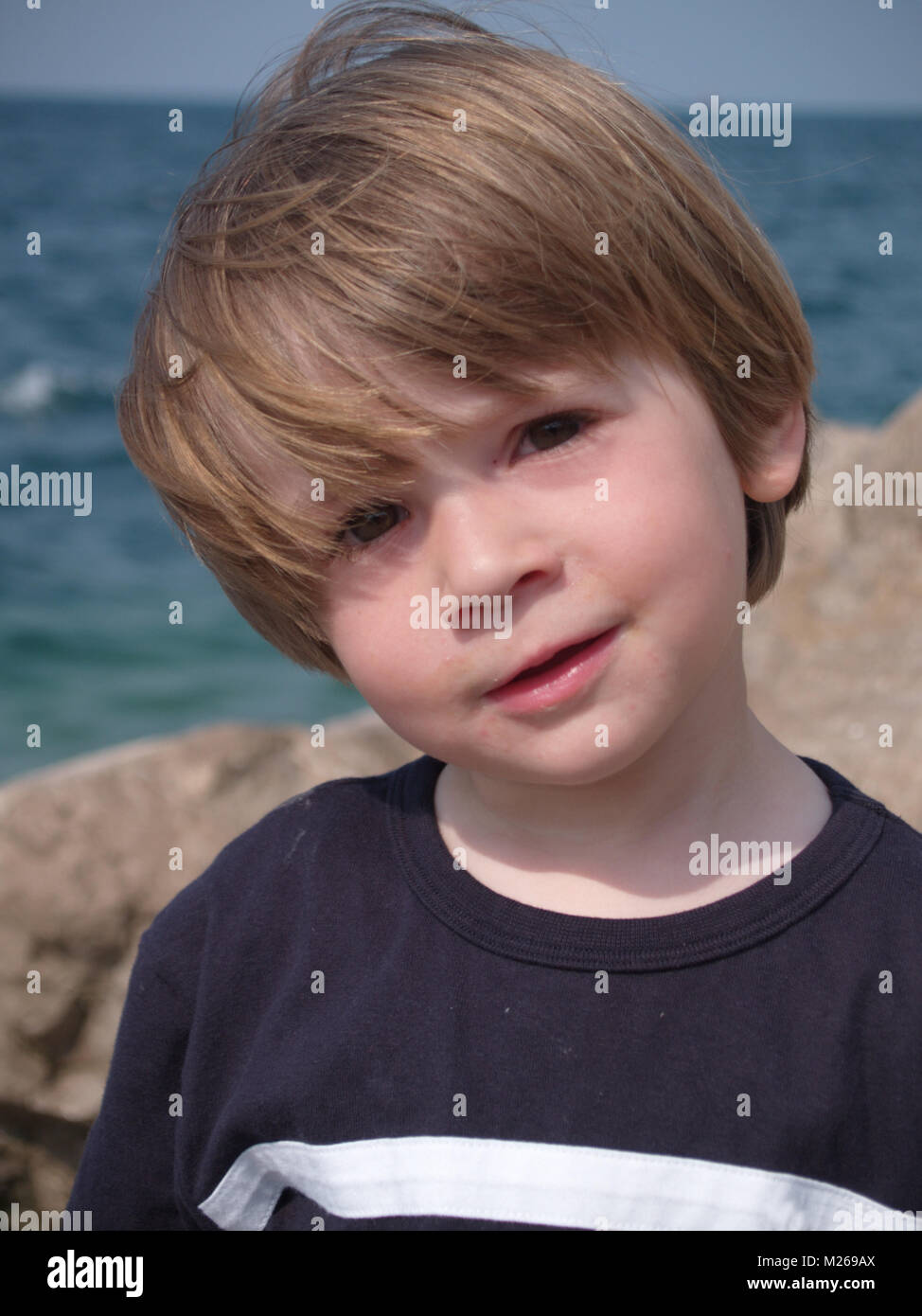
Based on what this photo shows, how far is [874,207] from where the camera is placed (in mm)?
27453

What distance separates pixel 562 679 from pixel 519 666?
1.9 inches

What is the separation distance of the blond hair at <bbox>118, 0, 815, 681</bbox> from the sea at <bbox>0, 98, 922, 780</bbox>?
18 centimetres

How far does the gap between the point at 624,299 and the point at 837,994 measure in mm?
764

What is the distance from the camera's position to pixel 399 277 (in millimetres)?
1259

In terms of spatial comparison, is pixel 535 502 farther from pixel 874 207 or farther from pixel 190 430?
pixel 874 207

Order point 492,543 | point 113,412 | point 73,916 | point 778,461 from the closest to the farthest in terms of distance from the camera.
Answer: point 492,543 < point 778,461 < point 73,916 < point 113,412

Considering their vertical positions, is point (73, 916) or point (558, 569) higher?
point (558, 569)

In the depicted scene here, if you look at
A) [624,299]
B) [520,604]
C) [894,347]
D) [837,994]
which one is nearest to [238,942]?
[520,604]

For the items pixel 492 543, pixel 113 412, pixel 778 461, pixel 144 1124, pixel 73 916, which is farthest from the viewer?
pixel 113 412

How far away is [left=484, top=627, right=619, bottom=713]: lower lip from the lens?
4.24 ft

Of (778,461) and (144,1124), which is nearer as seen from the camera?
(778,461)

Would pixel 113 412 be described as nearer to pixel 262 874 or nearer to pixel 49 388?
pixel 49 388

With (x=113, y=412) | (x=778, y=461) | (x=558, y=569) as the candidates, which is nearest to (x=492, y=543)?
(x=558, y=569)
